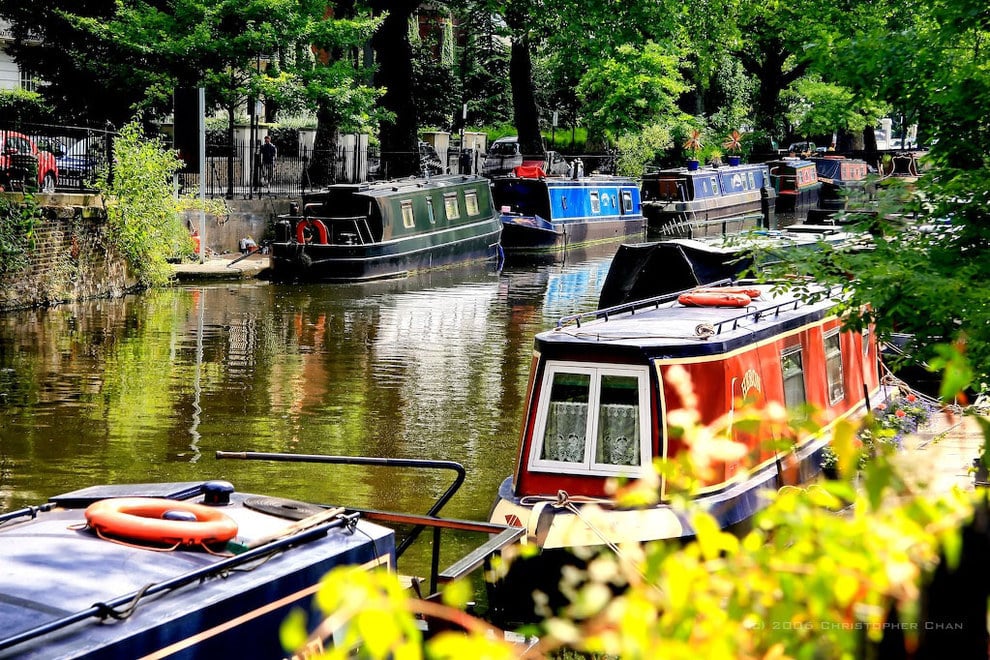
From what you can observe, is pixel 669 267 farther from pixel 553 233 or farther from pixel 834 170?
pixel 834 170

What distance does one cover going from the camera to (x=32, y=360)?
19.0 metres

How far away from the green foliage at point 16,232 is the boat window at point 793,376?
14.8m

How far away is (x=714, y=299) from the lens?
497 inches

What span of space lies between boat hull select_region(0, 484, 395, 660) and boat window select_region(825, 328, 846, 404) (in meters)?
7.56

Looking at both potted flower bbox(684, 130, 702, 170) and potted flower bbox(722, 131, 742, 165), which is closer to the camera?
potted flower bbox(684, 130, 702, 170)

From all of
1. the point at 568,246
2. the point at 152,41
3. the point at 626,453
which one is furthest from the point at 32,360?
the point at 568,246

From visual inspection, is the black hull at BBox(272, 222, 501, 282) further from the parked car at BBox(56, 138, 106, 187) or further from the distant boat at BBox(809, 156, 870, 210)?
the distant boat at BBox(809, 156, 870, 210)

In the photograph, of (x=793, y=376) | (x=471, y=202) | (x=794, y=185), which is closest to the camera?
(x=793, y=376)

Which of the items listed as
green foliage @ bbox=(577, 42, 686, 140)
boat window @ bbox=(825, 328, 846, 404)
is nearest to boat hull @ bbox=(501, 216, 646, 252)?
green foliage @ bbox=(577, 42, 686, 140)

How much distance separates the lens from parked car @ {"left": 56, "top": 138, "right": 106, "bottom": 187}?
2580cm

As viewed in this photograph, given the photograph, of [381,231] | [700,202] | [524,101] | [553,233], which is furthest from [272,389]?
[524,101]

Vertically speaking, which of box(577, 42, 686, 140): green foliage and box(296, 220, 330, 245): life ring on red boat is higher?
box(577, 42, 686, 140): green foliage

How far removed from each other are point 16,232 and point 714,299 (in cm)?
1461

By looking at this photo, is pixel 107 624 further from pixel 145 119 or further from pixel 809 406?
pixel 145 119
